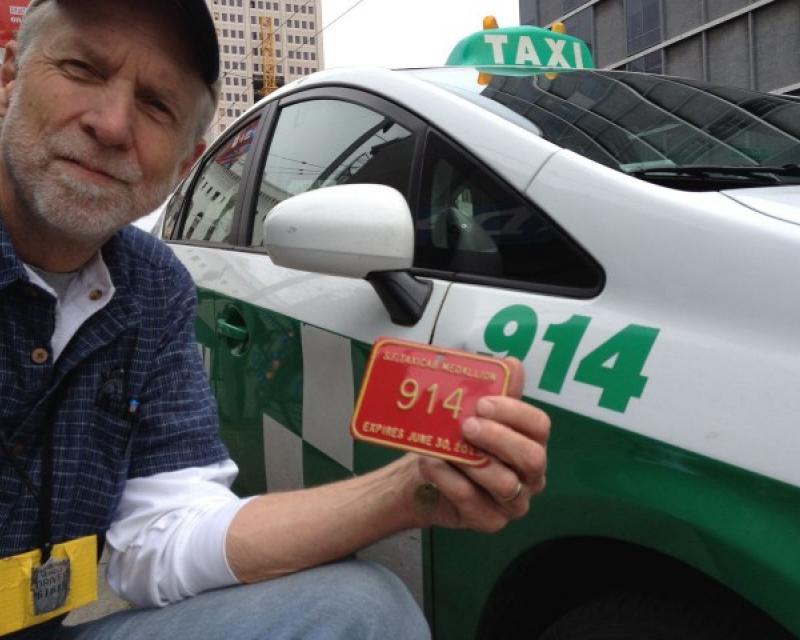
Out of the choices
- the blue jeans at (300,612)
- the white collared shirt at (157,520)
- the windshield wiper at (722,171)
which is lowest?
the blue jeans at (300,612)

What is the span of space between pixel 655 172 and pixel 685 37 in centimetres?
1519

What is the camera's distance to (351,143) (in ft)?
5.33

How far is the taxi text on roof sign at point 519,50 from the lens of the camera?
200cm

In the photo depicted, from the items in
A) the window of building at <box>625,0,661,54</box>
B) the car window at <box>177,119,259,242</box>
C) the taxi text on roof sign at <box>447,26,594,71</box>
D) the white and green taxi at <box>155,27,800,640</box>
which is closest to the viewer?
the white and green taxi at <box>155,27,800,640</box>

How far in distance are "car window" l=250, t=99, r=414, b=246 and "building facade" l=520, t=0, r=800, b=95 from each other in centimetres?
1031

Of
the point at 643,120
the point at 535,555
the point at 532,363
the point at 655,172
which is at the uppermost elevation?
the point at 643,120

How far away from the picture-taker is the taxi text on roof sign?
2002 millimetres

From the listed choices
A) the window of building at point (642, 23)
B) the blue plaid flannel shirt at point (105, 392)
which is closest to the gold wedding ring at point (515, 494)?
the blue plaid flannel shirt at point (105, 392)

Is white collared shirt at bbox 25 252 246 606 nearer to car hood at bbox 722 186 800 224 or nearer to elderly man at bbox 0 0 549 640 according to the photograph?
elderly man at bbox 0 0 549 640

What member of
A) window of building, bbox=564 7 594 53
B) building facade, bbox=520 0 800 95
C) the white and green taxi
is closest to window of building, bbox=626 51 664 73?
building facade, bbox=520 0 800 95

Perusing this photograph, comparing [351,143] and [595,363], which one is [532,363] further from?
[351,143]

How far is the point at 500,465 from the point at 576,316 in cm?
32

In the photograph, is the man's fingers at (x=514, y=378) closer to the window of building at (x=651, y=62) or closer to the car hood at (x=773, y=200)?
the car hood at (x=773, y=200)

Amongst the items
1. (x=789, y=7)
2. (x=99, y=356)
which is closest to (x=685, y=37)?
(x=789, y=7)
